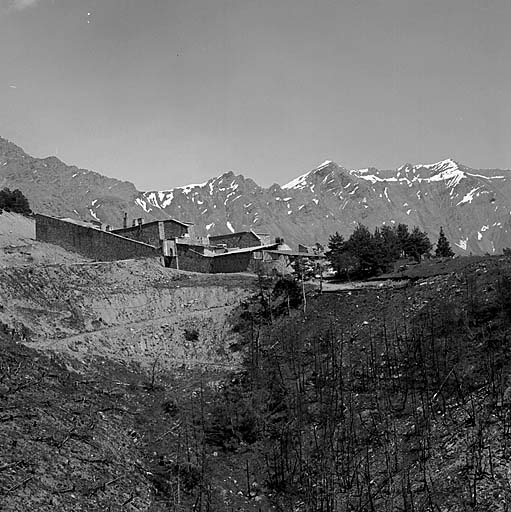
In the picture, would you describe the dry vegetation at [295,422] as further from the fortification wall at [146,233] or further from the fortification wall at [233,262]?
the fortification wall at [146,233]

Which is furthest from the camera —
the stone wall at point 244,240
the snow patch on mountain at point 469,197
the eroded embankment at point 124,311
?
the snow patch on mountain at point 469,197

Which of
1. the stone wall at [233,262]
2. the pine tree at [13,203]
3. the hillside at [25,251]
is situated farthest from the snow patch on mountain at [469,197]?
the hillside at [25,251]

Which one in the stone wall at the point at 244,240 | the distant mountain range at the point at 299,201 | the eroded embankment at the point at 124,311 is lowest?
the eroded embankment at the point at 124,311

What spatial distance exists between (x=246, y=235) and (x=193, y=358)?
745 inches

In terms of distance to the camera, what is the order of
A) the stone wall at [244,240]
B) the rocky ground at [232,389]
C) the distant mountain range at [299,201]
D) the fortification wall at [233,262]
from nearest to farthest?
the rocky ground at [232,389], the fortification wall at [233,262], the stone wall at [244,240], the distant mountain range at [299,201]

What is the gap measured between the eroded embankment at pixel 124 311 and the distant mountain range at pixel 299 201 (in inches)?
2493

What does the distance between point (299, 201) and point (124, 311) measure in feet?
277

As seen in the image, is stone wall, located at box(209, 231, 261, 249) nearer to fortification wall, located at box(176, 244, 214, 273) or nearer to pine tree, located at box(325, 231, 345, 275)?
pine tree, located at box(325, 231, 345, 275)

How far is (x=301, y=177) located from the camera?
123375 millimetres

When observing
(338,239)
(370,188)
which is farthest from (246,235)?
(370,188)

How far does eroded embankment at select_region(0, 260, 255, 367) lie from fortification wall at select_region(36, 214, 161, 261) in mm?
3445

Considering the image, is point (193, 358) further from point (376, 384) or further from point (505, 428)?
point (505, 428)

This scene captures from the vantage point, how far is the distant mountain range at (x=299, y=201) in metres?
96.6

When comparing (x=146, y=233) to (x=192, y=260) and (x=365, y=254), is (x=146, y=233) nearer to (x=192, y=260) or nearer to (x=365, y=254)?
(x=192, y=260)
